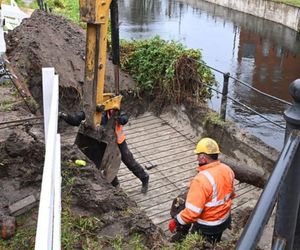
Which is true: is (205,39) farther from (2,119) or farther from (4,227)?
(4,227)

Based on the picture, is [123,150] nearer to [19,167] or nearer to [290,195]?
[19,167]

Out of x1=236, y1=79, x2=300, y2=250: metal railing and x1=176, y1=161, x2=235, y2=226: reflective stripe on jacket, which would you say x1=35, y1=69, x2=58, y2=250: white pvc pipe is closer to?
x1=236, y1=79, x2=300, y2=250: metal railing

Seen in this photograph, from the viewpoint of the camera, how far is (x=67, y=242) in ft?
12.1

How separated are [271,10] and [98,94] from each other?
27.8 m

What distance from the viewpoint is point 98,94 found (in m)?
6.23

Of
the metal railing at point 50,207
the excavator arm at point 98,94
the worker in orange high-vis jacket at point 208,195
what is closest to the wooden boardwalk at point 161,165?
the excavator arm at point 98,94

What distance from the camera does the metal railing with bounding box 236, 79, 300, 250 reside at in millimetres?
1195

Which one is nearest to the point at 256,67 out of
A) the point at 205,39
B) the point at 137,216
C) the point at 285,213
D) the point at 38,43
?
the point at 205,39

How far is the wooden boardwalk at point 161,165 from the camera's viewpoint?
262 inches

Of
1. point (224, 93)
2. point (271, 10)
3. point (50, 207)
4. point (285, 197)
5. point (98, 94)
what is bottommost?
point (271, 10)

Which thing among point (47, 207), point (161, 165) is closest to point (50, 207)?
point (47, 207)

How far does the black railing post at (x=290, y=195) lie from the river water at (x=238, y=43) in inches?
506

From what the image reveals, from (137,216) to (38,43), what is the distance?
19.9 ft

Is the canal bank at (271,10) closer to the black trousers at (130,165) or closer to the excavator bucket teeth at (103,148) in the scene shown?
A: the black trousers at (130,165)
